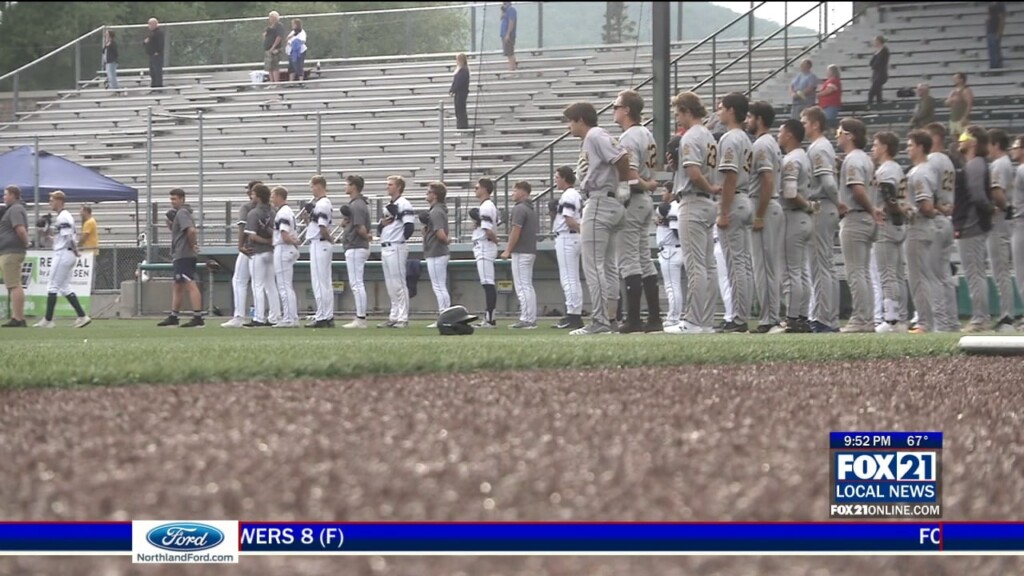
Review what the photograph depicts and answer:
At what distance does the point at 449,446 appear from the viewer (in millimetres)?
4148

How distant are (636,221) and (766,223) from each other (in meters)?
1.25

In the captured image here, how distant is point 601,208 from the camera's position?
42.1ft

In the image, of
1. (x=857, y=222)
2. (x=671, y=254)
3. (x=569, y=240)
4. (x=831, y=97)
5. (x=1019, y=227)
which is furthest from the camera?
(x=831, y=97)

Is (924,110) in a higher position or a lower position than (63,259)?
higher

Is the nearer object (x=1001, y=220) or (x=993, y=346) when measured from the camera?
(x=993, y=346)

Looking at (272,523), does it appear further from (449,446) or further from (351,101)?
(351,101)

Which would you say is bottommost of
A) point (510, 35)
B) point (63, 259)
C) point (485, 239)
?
point (63, 259)

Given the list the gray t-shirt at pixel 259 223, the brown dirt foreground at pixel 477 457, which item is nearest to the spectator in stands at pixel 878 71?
the gray t-shirt at pixel 259 223

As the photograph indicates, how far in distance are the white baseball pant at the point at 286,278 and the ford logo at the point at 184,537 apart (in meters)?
17.2

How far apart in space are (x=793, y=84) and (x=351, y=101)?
708 cm

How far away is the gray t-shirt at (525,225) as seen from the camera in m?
19.9

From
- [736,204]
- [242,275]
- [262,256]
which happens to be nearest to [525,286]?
[262,256]

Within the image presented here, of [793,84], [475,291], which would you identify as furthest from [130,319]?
[793,84]

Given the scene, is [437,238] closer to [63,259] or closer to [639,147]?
[63,259]
